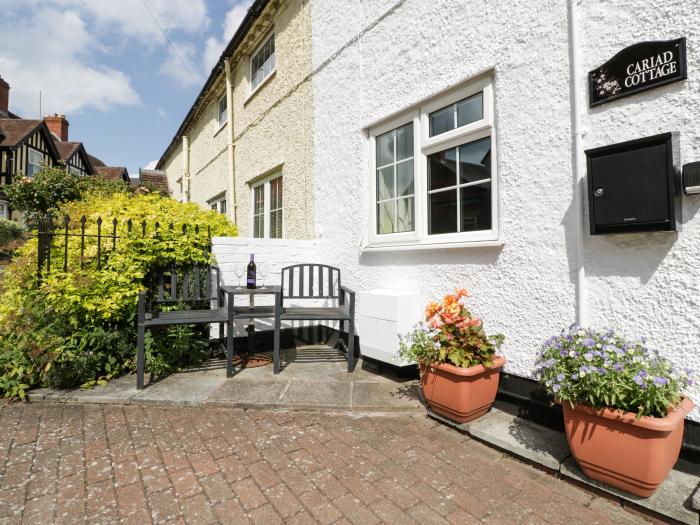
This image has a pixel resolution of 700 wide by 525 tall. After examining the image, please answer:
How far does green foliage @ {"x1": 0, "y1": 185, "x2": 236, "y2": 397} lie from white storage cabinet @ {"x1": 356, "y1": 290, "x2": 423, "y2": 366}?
190 cm

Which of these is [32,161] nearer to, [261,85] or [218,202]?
[218,202]

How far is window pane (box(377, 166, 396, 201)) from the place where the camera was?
4203 millimetres

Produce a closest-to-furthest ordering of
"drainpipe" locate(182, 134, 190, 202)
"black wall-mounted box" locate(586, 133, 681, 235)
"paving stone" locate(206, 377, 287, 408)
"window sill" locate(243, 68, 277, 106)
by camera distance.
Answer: "black wall-mounted box" locate(586, 133, 681, 235)
"paving stone" locate(206, 377, 287, 408)
"window sill" locate(243, 68, 277, 106)
"drainpipe" locate(182, 134, 190, 202)

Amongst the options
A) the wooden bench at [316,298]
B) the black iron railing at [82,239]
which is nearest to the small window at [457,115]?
the wooden bench at [316,298]

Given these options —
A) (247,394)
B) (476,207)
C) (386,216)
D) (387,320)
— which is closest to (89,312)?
(247,394)

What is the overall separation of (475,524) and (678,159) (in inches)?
89.4

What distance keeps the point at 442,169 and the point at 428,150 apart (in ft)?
0.85

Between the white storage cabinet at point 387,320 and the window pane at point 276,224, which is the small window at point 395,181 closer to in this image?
the white storage cabinet at point 387,320

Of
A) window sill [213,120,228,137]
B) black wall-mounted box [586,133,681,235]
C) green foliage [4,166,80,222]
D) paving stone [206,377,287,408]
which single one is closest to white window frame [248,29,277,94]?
window sill [213,120,228,137]

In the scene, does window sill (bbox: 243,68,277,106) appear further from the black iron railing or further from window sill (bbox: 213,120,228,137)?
the black iron railing

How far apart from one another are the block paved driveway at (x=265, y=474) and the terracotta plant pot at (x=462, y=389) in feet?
0.59

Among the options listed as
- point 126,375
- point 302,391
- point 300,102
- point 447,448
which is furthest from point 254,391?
point 300,102

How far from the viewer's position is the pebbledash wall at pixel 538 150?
2.13 meters

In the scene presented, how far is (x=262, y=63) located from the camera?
286 inches
